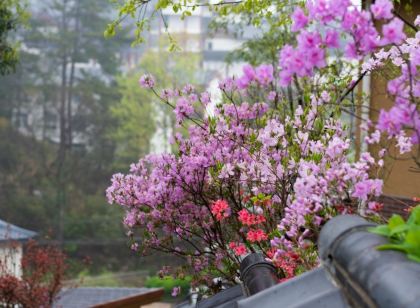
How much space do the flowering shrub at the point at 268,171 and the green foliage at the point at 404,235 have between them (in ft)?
1.14

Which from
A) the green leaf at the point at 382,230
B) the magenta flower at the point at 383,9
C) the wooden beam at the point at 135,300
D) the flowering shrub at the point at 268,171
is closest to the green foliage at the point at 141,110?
the wooden beam at the point at 135,300

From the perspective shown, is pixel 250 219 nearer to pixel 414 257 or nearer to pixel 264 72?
pixel 264 72

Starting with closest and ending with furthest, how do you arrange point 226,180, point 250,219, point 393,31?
point 393,31 < point 250,219 < point 226,180

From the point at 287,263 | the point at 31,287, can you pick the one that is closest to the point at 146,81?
the point at 287,263

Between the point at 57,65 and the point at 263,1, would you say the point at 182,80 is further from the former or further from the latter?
the point at 263,1

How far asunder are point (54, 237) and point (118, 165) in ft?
24.0

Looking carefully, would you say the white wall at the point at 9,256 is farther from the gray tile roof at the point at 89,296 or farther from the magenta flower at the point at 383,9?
the magenta flower at the point at 383,9

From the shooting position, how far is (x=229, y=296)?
395 centimetres

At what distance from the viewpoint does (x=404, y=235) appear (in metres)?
2.16

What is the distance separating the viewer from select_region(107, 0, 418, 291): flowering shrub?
7.93 feet

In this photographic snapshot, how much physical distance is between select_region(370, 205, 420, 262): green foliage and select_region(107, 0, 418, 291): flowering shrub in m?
0.35

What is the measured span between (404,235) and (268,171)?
272cm

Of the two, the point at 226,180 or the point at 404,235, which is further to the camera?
the point at 226,180

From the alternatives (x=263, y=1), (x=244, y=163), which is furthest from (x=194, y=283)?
(x=263, y=1)
